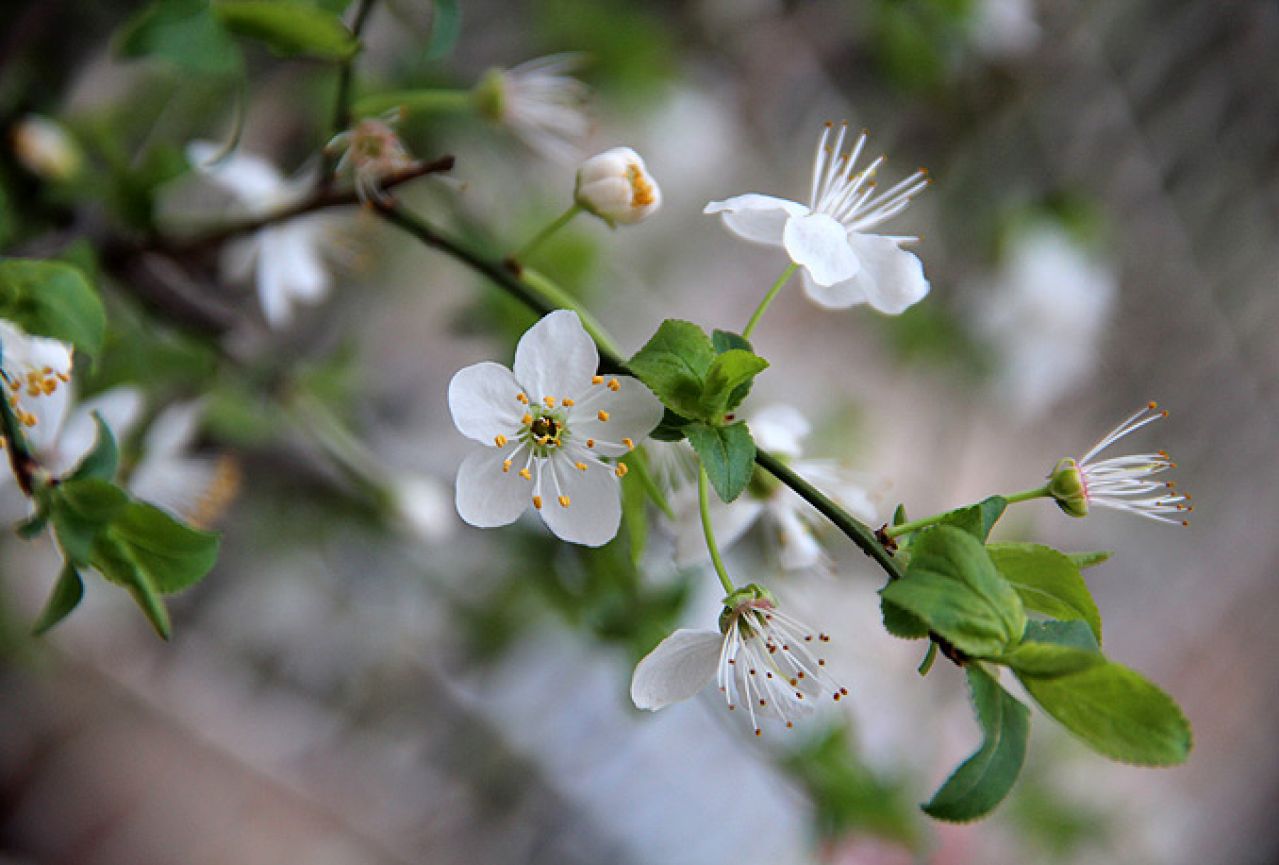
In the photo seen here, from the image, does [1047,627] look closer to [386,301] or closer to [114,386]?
[114,386]

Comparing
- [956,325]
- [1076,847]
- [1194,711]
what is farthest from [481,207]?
[1194,711]

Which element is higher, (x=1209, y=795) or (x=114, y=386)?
(x=114, y=386)

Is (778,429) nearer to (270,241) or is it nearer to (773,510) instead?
(773,510)

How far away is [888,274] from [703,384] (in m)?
0.09

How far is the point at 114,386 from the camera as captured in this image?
500 mm

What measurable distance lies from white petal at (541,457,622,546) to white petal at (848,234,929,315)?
120 millimetres

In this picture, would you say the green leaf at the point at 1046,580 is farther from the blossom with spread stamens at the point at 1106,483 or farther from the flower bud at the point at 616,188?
the flower bud at the point at 616,188

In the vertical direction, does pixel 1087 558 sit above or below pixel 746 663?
above

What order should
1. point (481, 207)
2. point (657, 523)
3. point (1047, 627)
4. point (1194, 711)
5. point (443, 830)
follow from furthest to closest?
1. point (1194, 711)
2. point (443, 830)
3. point (481, 207)
4. point (657, 523)
5. point (1047, 627)

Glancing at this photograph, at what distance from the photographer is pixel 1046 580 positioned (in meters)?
0.35

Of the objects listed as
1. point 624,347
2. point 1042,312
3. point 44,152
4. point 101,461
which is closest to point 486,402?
point 101,461

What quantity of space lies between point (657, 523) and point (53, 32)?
1.95 feet

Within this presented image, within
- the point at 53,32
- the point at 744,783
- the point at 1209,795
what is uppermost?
the point at 53,32

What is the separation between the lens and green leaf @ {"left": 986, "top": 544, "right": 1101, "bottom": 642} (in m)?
0.35
